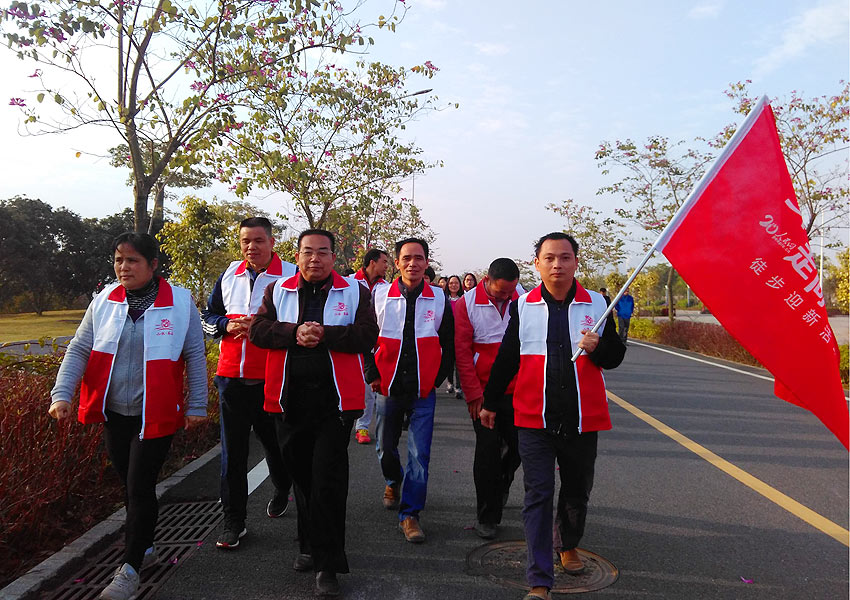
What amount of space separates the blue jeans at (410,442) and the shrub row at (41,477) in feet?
6.61

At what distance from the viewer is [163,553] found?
4023 millimetres

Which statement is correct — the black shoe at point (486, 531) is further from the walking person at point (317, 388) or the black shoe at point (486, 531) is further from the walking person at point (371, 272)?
the walking person at point (371, 272)

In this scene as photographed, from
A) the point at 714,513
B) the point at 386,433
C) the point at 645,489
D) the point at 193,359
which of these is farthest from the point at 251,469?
the point at 714,513

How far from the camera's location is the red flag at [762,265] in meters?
2.82

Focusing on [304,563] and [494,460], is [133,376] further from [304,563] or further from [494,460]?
[494,460]

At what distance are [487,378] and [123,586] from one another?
2.57m

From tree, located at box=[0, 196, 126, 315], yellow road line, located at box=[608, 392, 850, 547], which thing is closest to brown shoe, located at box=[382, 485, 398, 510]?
yellow road line, located at box=[608, 392, 850, 547]

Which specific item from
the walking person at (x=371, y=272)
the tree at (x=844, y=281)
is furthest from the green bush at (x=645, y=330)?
the walking person at (x=371, y=272)

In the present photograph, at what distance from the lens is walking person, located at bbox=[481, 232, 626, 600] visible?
3.53 m

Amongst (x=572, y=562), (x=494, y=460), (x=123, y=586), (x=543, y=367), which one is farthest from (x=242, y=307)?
(x=572, y=562)

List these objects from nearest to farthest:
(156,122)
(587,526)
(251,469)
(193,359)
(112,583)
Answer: (112,583) → (193,359) → (587,526) → (251,469) → (156,122)

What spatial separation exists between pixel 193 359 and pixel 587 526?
2856 millimetres

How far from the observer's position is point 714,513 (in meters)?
4.81

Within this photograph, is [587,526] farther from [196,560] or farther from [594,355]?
[196,560]
